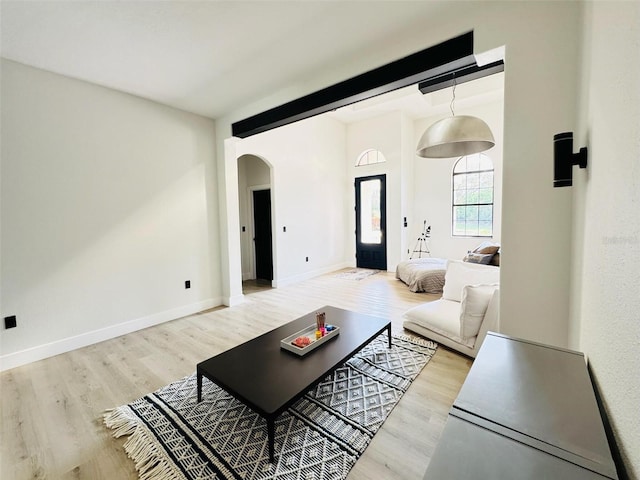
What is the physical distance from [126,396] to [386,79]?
3.41 meters

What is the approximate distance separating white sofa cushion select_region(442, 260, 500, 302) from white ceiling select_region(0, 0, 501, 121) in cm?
247

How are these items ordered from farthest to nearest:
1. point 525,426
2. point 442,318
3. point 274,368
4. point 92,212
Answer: point 92,212, point 442,318, point 274,368, point 525,426

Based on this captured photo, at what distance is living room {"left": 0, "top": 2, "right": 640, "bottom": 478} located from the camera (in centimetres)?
90

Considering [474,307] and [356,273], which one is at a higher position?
[474,307]

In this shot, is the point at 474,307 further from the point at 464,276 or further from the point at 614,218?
the point at 614,218

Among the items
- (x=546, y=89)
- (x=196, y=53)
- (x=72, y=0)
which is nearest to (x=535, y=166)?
(x=546, y=89)

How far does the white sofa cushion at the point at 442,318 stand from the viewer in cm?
266

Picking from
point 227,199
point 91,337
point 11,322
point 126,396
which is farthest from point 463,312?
point 11,322

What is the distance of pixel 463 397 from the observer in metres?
0.95

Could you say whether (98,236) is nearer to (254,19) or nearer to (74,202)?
(74,202)

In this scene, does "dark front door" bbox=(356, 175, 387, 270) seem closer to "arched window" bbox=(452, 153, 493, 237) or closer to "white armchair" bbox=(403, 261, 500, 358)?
"arched window" bbox=(452, 153, 493, 237)

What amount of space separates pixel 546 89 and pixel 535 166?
50 centimetres

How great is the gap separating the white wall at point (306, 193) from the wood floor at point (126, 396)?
200cm

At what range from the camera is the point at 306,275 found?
6117 mm
